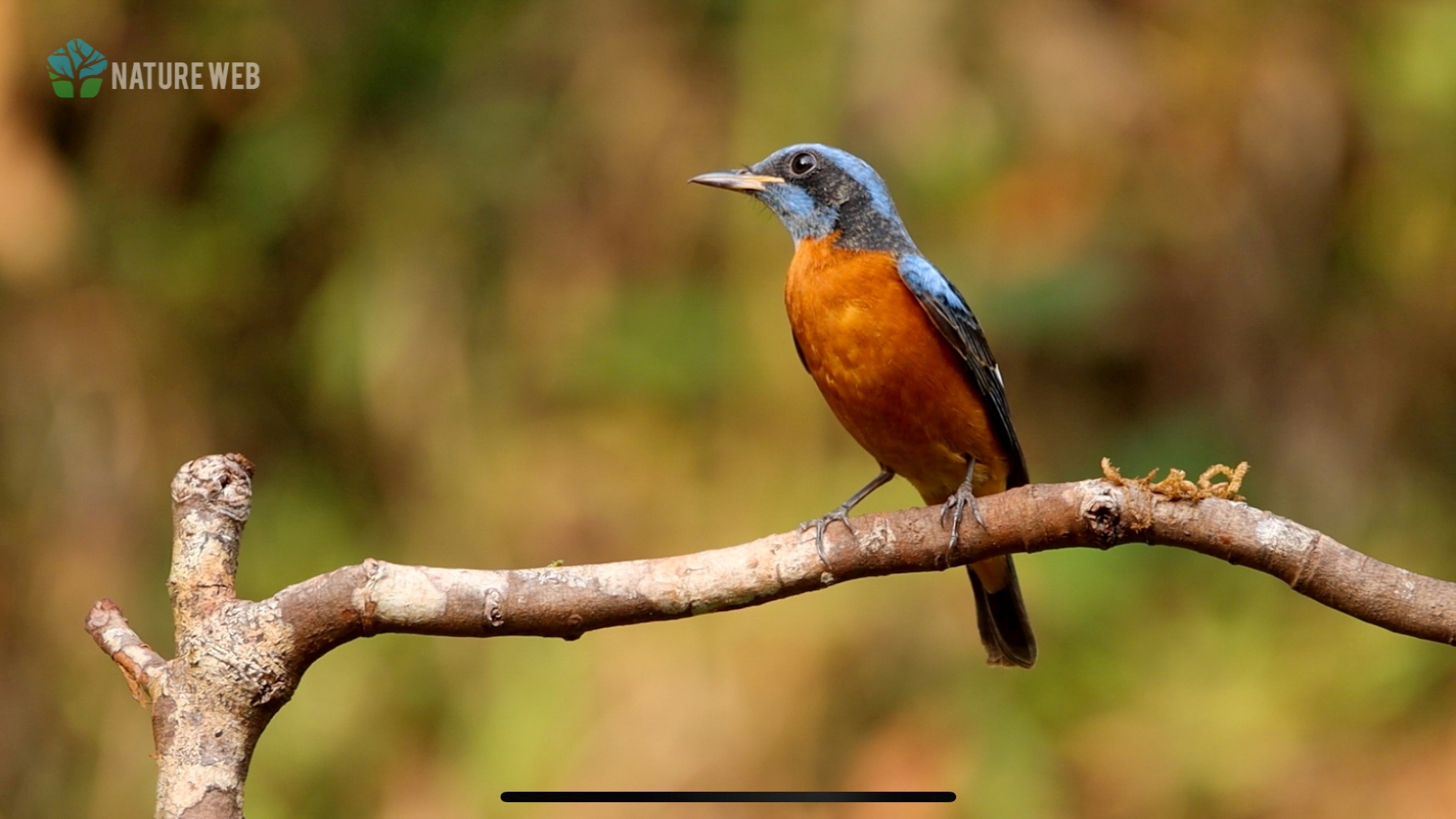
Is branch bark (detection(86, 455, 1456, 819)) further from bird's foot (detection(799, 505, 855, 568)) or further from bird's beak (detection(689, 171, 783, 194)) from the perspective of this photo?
bird's beak (detection(689, 171, 783, 194))

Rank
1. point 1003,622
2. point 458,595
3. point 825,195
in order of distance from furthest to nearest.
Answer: point 1003,622, point 825,195, point 458,595

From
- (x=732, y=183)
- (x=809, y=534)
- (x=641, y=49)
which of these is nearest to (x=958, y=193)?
(x=641, y=49)

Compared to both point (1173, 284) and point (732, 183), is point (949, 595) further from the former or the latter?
point (732, 183)

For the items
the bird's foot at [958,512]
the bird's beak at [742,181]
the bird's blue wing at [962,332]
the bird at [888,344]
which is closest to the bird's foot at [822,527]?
the bird's foot at [958,512]

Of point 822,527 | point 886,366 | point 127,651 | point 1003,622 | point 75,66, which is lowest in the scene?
point 127,651

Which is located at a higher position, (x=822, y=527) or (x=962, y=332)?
(x=962, y=332)

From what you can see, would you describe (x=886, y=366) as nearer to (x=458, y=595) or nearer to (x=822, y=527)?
(x=822, y=527)

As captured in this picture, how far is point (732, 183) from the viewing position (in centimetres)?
405

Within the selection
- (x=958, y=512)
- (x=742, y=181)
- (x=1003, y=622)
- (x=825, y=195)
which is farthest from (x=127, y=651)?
(x=1003, y=622)

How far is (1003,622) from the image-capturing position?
4203 mm

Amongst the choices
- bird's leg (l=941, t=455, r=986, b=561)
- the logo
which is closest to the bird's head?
bird's leg (l=941, t=455, r=986, b=561)

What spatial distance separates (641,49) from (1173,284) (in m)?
2.94

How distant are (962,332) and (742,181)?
88 cm

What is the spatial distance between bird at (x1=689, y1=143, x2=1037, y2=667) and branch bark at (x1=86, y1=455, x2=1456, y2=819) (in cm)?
74
